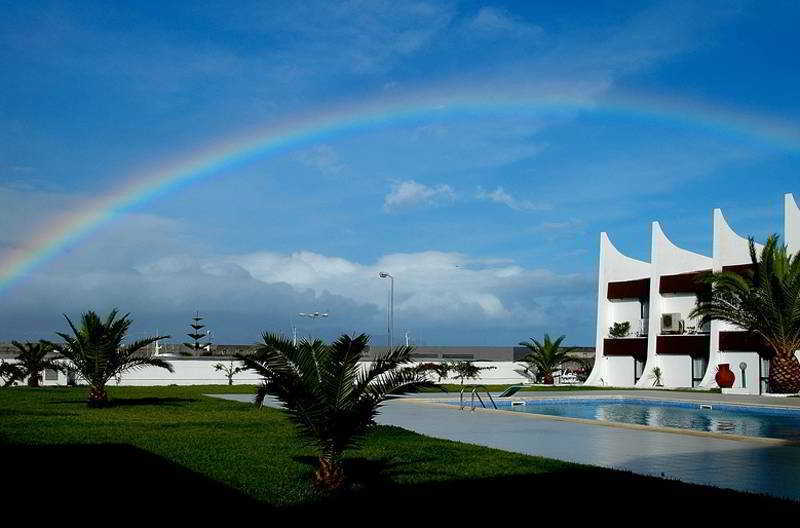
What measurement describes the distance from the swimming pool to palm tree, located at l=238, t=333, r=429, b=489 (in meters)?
11.0

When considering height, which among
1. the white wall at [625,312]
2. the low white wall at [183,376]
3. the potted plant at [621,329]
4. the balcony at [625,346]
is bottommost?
the low white wall at [183,376]

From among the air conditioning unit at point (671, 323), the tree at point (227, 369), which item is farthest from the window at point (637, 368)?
the tree at point (227, 369)

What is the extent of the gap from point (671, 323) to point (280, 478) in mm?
33630

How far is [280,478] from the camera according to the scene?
10211 mm

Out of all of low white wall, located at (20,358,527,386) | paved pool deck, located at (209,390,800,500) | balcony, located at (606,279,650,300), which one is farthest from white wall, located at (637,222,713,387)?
paved pool deck, located at (209,390,800,500)

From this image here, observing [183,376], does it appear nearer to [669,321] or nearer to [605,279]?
[605,279]

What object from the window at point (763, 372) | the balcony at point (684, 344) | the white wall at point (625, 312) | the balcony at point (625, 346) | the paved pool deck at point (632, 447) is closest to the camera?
the paved pool deck at point (632, 447)

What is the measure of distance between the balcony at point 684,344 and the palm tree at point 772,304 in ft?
19.3

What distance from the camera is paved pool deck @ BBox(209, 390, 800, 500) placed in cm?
1063

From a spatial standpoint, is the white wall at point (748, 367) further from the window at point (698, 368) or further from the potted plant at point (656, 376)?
the potted plant at point (656, 376)

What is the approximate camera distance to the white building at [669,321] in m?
35.9

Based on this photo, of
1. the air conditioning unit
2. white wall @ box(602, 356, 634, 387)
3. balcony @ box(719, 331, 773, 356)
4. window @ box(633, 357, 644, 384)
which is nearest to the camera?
balcony @ box(719, 331, 773, 356)

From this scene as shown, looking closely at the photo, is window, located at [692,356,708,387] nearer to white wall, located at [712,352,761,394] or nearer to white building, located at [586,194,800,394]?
white building, located at [586,194,800,394]

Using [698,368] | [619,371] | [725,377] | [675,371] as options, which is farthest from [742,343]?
[619,371]
